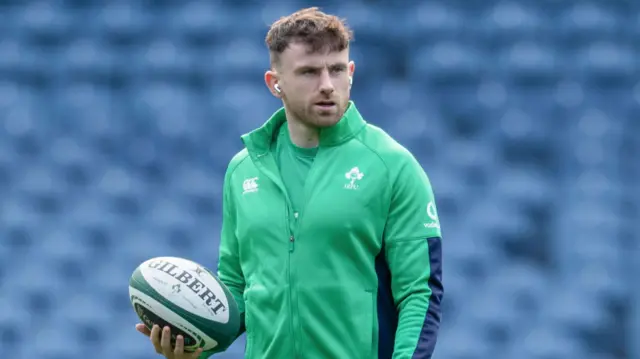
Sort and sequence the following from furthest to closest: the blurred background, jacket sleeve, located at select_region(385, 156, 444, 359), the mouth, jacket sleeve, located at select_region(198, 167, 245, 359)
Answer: the blurred background, jacket sleeve, located at select_region(198, 167, 245, 359), the mouth, jacket sleeve, located at select_region(385, 156, 444, 359)

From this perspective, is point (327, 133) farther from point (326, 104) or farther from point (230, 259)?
point (230, 259)

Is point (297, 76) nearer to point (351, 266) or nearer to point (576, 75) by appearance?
point (351, 266)

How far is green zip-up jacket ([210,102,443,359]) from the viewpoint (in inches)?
116

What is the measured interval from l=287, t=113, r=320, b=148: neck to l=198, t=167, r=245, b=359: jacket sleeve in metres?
0.24

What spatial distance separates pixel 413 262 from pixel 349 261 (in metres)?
0.17

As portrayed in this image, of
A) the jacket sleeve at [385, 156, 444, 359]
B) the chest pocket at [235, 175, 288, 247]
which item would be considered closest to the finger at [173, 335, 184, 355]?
the chest pocket at [235, 175, 288, 247]

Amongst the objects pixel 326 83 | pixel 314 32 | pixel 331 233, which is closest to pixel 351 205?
pixel 331 233

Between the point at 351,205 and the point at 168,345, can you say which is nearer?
the point at 351,205

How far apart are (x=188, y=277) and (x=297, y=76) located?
2.11 ft

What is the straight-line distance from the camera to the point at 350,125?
3.08 metres

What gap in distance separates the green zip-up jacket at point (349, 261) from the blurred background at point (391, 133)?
372 centimetres

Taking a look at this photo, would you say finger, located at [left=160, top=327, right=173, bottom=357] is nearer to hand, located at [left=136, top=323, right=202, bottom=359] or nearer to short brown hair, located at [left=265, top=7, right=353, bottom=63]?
hand, located at [left=136, top=323, right=202, bottom=359]

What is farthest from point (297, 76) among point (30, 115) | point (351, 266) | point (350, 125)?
point (30, 115)

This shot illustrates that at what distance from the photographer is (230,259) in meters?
3.26
